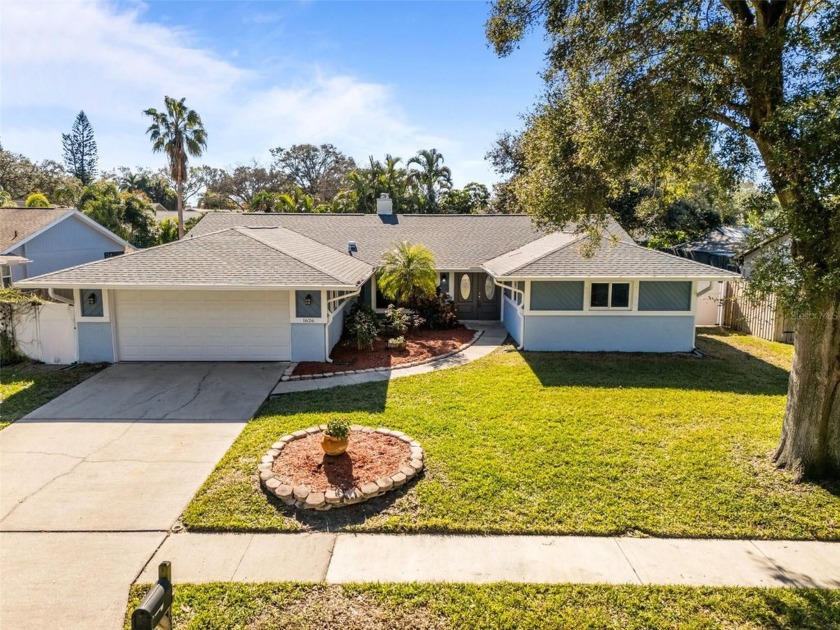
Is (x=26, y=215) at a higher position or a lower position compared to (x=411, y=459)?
higher

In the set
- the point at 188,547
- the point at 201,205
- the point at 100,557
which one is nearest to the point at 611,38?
the point at 188,547

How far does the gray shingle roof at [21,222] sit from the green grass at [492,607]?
21.1m

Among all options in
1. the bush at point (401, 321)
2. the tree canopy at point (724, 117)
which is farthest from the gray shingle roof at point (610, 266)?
the tree canopy at point (724, 117)

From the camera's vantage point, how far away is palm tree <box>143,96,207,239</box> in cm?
2788

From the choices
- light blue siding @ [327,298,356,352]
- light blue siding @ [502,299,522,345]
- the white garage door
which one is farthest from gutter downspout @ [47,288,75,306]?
light blue siding @ [502,299,522,345]

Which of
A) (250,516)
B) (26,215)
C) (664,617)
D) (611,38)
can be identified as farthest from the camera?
(26,215)

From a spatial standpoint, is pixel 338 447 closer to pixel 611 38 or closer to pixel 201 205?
pixel 611 38

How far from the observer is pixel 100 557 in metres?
5.22

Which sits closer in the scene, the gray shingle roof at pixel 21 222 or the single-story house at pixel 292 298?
the single-story house at pixel 292 298

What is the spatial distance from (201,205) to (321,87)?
149 ft

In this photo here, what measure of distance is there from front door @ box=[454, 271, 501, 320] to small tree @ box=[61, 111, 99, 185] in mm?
55784

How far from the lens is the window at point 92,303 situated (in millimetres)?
12781

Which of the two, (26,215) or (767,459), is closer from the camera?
(767,459)

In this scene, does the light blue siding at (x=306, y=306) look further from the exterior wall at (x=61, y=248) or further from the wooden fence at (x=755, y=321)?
the exterior wall at (x=61, y=248)
